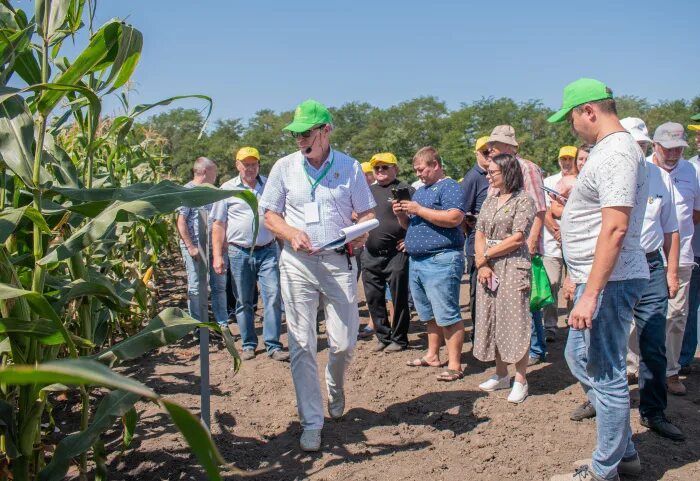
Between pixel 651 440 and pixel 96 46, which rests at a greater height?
pixel 96 46

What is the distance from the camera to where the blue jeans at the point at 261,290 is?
228 inches

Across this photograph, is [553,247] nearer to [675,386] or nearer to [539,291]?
[539,291]

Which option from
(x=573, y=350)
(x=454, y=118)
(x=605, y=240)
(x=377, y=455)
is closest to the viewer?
(x=605, y=240)

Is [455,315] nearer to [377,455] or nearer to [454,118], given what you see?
[377,455]

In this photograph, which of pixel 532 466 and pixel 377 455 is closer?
pixel 532 466

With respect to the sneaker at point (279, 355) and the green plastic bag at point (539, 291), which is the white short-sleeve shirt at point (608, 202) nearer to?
the green plastic bag at point (539, 291)

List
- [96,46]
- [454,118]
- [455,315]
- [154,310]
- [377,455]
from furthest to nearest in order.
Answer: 1. [454,118]
2. [154,310]
3. [455,315]
4. [377,455]
5. [96,46]

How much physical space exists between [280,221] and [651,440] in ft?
8.29

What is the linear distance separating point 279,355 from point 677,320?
327 cm

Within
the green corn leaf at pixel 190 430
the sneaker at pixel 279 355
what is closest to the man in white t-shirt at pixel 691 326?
the sneaker at pixel 279 355

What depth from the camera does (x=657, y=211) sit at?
3906 mm

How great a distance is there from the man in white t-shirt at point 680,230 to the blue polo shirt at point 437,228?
150cm

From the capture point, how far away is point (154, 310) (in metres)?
7.55

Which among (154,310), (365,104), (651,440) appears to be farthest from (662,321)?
(365,104)
